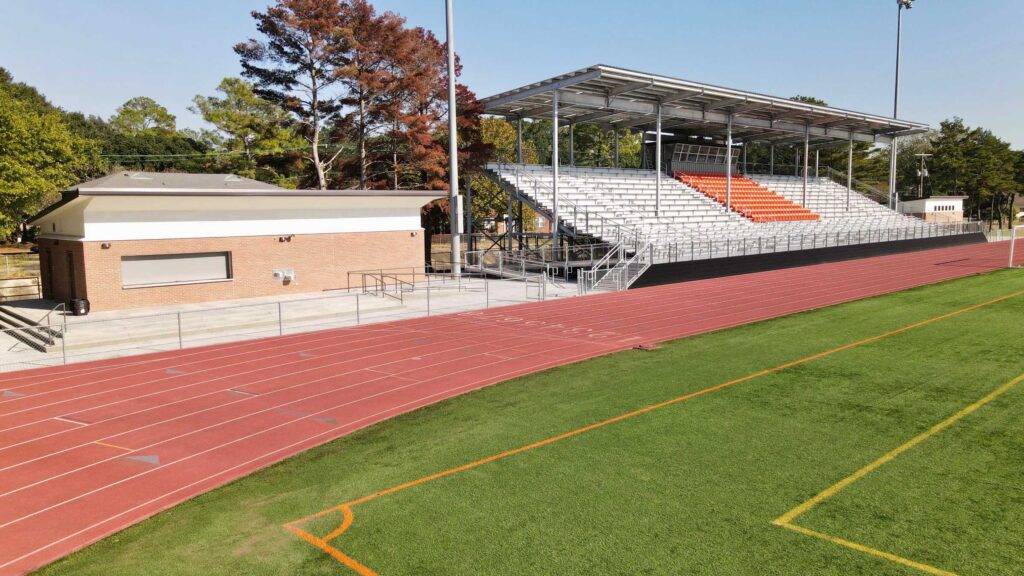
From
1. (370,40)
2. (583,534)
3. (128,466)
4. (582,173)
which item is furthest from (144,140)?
(583,534)

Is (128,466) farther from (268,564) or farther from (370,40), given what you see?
(370,40)

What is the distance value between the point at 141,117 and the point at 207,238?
77.4 metres

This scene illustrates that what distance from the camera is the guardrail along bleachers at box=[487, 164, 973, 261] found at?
100ft

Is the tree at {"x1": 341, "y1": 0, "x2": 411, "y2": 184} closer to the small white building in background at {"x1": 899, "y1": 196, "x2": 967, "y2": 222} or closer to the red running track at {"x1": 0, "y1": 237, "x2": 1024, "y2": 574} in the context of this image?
the red running track at {"x1": 0, "y1": 237, "x2": 1024, "y2": 574}

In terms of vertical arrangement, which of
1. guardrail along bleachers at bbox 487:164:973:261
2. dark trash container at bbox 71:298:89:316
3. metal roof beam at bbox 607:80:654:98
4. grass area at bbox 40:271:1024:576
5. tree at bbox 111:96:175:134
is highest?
tree at bbox 111:96:175:134

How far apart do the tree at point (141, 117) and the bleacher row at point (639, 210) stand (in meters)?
64.7

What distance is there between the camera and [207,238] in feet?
76.9

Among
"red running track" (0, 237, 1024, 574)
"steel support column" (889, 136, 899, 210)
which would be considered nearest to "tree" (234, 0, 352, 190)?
"red running track" (0, 237, 1024, 574)

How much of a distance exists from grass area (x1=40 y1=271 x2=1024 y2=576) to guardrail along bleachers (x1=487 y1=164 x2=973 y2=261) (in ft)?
57.3

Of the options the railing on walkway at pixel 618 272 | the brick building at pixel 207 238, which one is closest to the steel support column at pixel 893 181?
the railing on walkway at pixel 618 272

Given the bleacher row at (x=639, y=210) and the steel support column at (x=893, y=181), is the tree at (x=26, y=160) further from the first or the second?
the steel support column at (x=893, y=181)

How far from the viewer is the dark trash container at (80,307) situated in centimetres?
2081

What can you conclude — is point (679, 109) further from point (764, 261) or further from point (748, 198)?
point (764, 261)

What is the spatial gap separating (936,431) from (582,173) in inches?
1219
